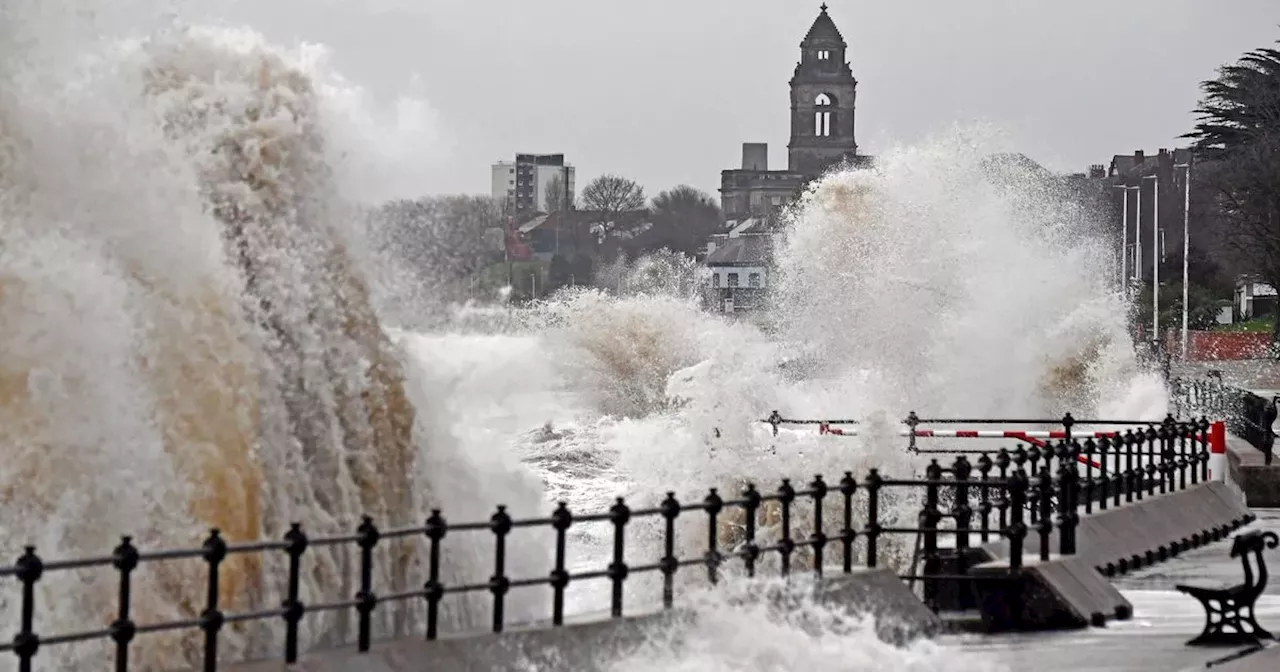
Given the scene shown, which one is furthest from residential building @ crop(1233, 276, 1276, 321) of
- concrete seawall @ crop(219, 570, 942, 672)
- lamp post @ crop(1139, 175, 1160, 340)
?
concrete seawall @ crop(219, 570, 942, 672)

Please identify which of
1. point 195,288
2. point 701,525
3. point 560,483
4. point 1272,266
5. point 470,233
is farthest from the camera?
point 1272,266

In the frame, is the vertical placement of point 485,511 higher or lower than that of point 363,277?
lower

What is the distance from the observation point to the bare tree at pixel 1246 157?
265 feet

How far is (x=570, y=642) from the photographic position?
10094 mm

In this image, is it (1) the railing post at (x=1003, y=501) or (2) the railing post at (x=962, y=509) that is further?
(1) the railing post at (x=1003, y=501)

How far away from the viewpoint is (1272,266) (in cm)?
8319

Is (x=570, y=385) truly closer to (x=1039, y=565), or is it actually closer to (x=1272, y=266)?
(x=1272, y=266)

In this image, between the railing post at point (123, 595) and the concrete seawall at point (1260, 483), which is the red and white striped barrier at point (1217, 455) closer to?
the concrete seawall at point (1260, 483)

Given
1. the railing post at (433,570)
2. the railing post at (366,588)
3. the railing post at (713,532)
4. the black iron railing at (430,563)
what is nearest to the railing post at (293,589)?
the black iron railing at (430,563)

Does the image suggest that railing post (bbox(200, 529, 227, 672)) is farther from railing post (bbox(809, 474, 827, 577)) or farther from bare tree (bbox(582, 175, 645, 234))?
bare tree (bbox(582, 175, 645, 234))

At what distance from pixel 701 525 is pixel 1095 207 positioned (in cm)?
10335

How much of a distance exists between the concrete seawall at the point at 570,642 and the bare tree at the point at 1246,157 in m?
68.3

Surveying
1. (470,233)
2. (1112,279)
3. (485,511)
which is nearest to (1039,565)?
(485,511)

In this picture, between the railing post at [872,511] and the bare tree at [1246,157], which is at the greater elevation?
the bare tree at [1246,157]
